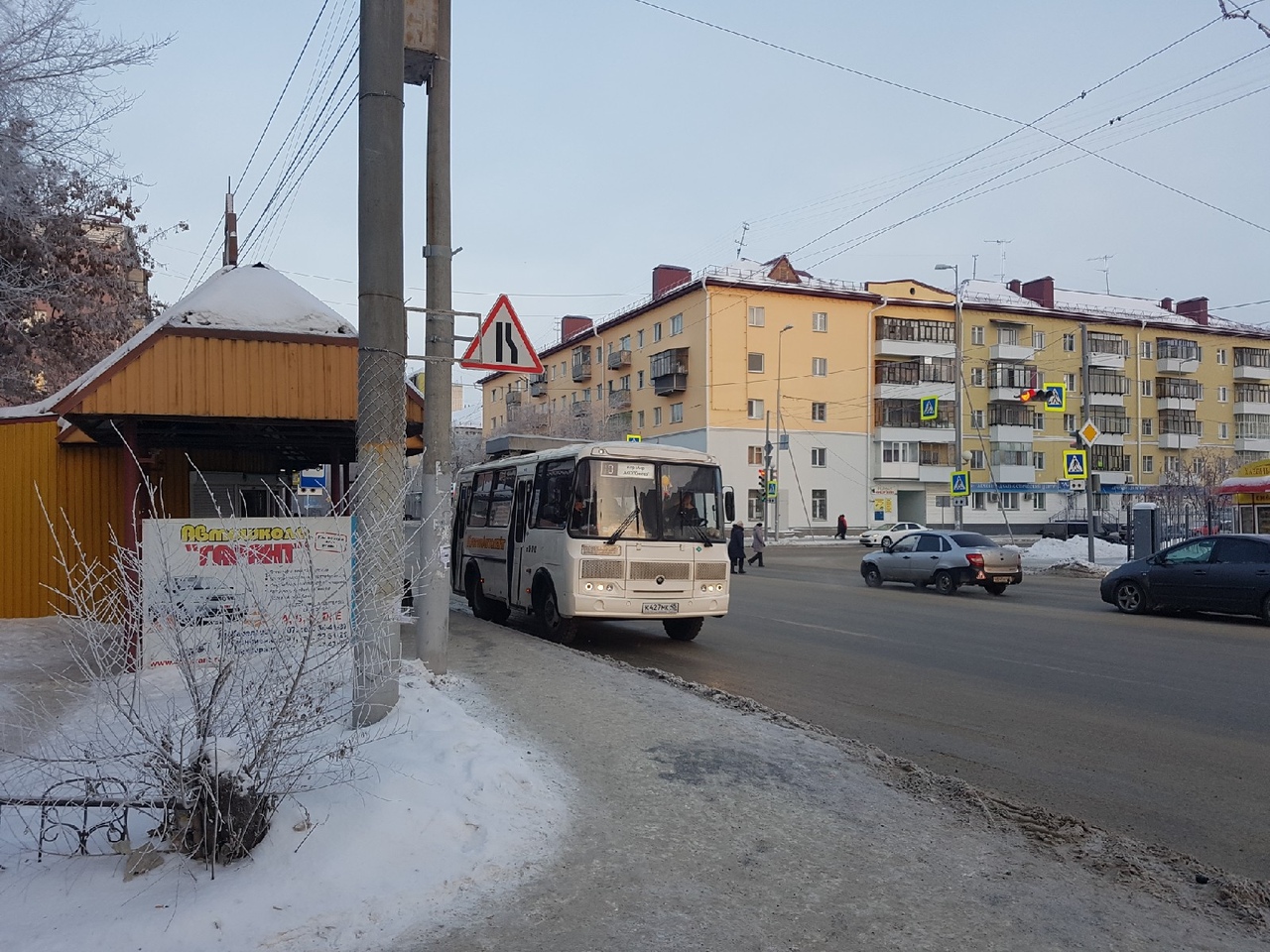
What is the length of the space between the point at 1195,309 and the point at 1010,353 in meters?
22.1

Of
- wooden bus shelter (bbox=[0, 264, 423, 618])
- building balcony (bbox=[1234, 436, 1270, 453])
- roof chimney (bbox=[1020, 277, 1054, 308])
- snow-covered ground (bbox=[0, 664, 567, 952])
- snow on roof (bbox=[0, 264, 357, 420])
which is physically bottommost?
snow-covered ground (bbox=[0, 664, 567, 952])

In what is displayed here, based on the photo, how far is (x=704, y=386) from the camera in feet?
197

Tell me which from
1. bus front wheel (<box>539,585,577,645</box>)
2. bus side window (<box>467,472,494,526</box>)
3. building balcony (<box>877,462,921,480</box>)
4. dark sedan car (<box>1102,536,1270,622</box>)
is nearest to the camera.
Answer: bus front wheel (<box>539,585,577,645</box>)

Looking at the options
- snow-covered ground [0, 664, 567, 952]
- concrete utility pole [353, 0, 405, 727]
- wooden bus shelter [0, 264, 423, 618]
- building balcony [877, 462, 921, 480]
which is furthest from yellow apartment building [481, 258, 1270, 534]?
snow-covered ground [0, 664, 567, 952]

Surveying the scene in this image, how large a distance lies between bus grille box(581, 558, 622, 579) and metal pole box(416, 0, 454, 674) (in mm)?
3275

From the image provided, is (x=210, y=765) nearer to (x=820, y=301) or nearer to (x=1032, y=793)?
(x=1032, y=793)

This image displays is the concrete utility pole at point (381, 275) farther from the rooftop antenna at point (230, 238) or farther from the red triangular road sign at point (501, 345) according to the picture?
the rooftop antenna at point (230, 238)

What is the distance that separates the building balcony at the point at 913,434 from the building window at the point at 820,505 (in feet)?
17.4

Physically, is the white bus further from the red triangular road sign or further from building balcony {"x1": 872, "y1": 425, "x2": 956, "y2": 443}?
Answer: building balcony {"x1": 872, "y1": 425, "x2": 956, "y2": 443}

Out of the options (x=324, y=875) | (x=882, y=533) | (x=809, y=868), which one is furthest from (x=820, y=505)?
(x=324, y=875)

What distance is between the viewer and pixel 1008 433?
223 ft

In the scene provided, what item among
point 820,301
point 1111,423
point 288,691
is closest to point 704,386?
point 820,301

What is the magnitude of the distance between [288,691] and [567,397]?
247 ft

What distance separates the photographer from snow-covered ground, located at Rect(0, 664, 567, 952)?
13.2 ft
